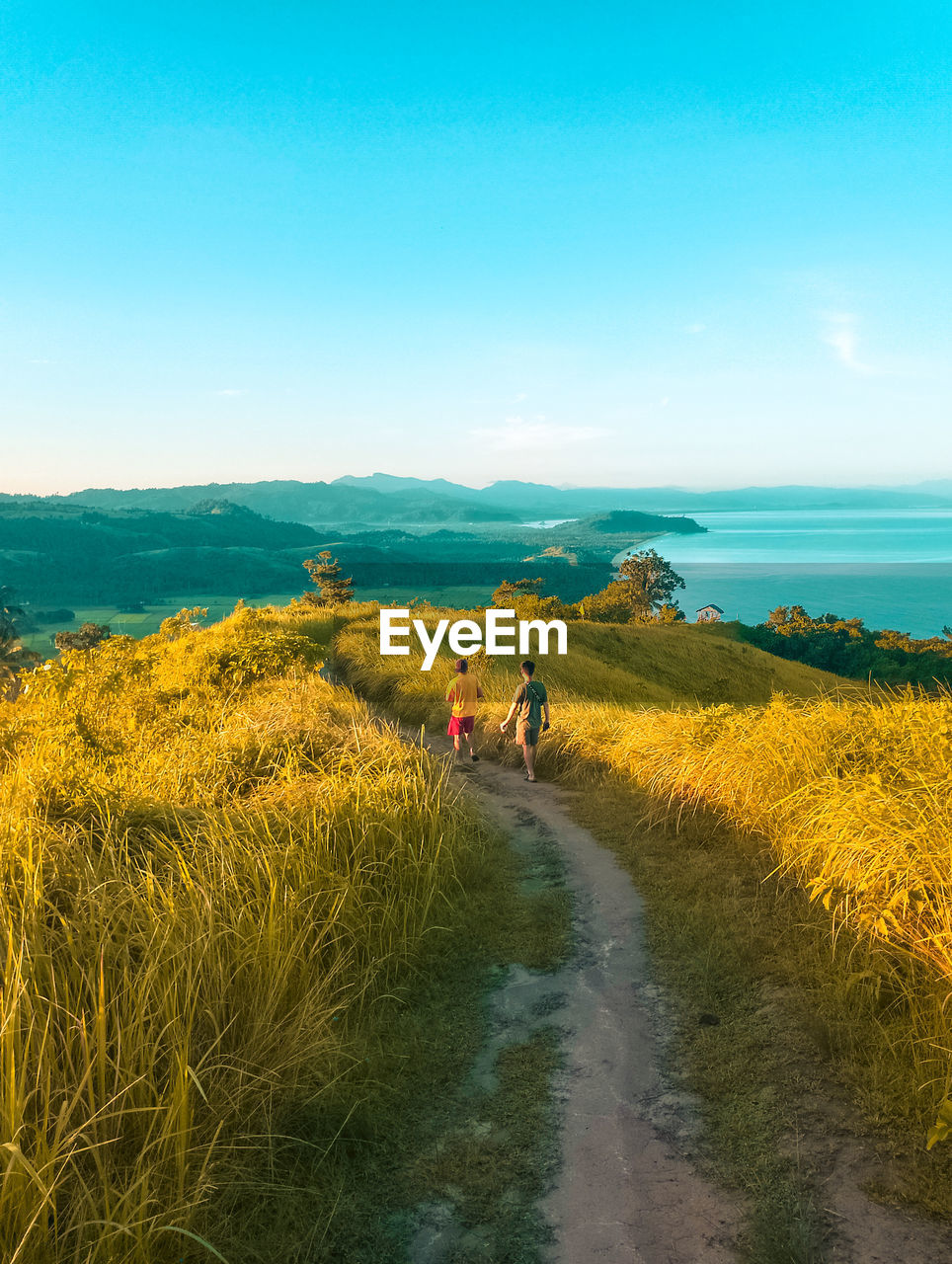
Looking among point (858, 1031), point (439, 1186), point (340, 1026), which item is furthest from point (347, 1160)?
point (858, 1031)

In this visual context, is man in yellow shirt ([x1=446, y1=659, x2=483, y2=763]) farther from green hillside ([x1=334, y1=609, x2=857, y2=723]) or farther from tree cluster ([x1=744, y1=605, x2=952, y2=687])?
tree cluster ([x1=744, y1=605, x2=952, y2=687])

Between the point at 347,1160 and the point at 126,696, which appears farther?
the point at 126,696

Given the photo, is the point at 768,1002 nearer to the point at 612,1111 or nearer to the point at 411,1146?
the point at 612,1111

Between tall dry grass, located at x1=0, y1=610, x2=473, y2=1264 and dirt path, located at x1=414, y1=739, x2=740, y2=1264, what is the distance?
1001mm

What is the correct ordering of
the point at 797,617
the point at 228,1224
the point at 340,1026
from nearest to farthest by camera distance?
the point at 228,1224, the point at 340,1026, the point at 797,617

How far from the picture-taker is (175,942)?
3643 millimetres

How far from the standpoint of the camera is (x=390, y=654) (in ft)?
59.1

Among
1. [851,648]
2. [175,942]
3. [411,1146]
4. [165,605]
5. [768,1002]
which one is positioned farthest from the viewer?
[165,605]

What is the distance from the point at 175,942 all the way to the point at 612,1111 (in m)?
2.38

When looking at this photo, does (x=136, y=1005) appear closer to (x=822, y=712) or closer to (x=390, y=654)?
(x=822, y=712)

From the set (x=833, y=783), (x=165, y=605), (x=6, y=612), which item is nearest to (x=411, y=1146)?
(x=833, y=783)

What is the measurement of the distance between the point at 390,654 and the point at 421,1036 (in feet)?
46.4

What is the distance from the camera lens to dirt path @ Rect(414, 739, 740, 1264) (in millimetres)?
2742

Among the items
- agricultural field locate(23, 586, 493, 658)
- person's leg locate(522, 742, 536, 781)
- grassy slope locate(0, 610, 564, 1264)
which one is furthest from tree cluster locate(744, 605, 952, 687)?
grassy slope locate(0, 610, 564, 1264)
